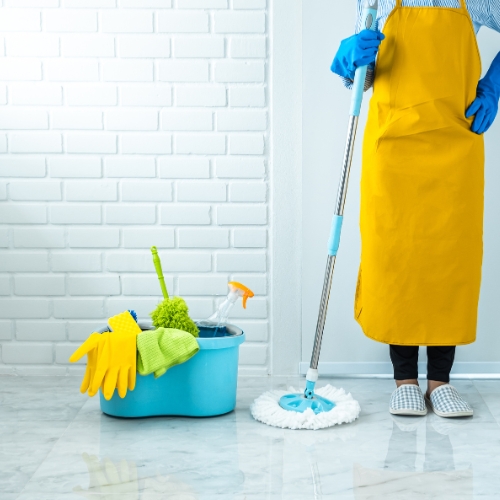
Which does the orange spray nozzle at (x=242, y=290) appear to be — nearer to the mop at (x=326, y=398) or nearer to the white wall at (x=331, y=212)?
the mop at (x=326, y=398)

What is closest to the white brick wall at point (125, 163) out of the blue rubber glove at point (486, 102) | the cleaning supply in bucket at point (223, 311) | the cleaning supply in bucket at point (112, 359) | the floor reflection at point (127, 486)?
the cleaning supply in bucket at point (223, 311)

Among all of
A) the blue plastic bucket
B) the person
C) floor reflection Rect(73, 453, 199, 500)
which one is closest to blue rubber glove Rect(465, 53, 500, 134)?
the person

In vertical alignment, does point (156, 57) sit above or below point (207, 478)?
above

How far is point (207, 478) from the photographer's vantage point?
145 centimetres

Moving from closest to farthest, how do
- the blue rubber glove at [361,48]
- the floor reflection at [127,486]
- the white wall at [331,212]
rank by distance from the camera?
1. the floor reflection at [127,486]
2. the blue rubber glove at [361,48]
3. the white wall at [331,212]

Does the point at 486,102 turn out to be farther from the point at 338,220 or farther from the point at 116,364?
the point at 116,364

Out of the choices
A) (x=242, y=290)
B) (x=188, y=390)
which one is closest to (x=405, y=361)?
(x=242, y=290)

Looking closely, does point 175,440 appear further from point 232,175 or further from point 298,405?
point 232,175

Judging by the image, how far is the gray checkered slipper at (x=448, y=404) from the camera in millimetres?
1820

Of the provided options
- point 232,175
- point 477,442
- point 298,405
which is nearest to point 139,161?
point 232,175

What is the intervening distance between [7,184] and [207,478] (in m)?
1.21

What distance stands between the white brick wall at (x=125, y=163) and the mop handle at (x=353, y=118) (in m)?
0.46

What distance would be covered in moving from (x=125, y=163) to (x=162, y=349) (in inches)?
28.1

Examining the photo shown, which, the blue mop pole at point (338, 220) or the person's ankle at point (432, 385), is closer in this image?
the blue mop pole at point (338, 220)
